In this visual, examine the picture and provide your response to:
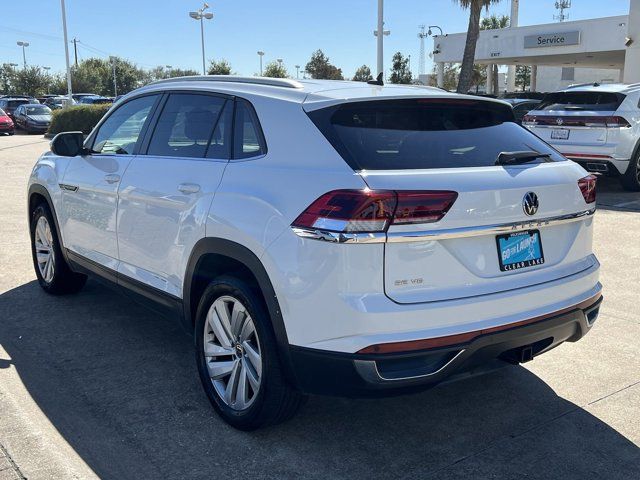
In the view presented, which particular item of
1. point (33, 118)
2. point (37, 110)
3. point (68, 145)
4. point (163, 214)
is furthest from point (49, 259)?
point (37, 110)

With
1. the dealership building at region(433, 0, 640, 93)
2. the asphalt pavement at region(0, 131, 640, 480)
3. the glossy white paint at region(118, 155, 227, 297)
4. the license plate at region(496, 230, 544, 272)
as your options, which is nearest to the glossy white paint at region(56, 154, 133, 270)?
the glossy white paint at region(118, 155, 227, 297)

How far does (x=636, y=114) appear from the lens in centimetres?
1080

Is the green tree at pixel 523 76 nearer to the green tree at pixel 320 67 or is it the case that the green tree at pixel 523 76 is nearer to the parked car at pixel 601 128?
the green tree at pixel 320 67

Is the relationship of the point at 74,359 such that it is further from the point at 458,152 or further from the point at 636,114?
the point at 636,114

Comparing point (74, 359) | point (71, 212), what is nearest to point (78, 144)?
point (71, 212)

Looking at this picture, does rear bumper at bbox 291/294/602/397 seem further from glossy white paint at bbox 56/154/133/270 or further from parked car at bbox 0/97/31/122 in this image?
parked car at bbox 0/97/31/122

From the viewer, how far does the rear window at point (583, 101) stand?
10.9 meters

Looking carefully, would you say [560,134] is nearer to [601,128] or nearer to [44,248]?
[601,128]

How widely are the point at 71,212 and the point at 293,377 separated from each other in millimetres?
2862

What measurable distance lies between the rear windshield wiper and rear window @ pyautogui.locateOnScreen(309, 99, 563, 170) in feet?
0.14

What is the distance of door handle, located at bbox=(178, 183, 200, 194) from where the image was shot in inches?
143

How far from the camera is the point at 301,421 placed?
3594 millimetres

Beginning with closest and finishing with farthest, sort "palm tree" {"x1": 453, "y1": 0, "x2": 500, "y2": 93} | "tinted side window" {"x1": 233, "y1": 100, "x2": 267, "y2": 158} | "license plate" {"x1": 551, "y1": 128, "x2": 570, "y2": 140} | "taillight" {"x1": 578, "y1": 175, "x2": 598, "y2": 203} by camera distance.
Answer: "tinted side window" {"x1": 233, "y1": 100, "x2": 267, "y2": 158} < "taillight" {"x1": 578, "y1": 175, "x2": 598, "y2": 203} < "license plate" {"x1": 551, "y1": 128, "x2": 570, "y2": 140} < "palm tree" {"x1": 453, "y1": 0, "x2": 500, "y2": 93}

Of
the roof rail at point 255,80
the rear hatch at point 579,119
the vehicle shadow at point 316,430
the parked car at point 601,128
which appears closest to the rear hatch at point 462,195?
the roof rail at point 255,80
